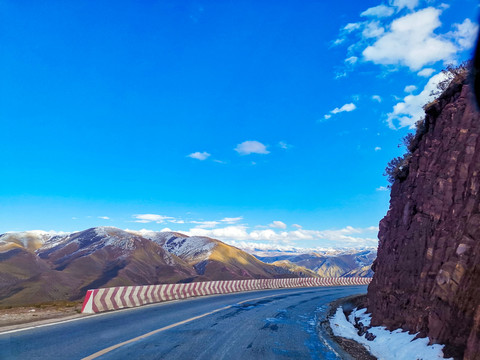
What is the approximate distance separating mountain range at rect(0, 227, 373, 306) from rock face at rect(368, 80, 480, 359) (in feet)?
158

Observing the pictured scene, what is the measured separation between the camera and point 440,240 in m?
8.67

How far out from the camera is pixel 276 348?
711 centimetres

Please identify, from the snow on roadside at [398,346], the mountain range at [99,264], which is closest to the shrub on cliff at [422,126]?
the snow on roadside at [398,346]

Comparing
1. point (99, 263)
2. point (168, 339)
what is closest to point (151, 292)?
point (168, 339)

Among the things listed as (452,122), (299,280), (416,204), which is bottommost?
(299,280)

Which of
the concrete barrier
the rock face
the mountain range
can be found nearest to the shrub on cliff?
the rock face

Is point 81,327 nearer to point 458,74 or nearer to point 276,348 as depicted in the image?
point 276,348

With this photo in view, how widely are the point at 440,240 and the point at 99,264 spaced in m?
69.9

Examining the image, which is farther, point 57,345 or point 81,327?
point 81,327

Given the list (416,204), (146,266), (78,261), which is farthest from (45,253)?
(416,204)

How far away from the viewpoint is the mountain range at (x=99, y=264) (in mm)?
48875

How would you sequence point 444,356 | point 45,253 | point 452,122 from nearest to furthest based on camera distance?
point 444,356 → point 452,122 → point 45,253

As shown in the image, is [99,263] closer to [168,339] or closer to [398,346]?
[168,339]

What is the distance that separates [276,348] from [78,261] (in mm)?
69332
